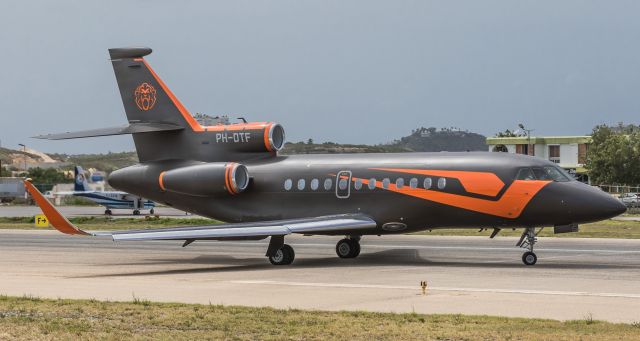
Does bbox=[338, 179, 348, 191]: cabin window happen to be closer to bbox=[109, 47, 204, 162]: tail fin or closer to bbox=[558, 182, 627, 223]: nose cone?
bbox=[109, 47, 204, 162]: tail fin

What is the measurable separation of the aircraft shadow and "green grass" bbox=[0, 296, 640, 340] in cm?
900

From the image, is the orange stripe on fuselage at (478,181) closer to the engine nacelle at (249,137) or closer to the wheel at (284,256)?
the wheel at (284,256)

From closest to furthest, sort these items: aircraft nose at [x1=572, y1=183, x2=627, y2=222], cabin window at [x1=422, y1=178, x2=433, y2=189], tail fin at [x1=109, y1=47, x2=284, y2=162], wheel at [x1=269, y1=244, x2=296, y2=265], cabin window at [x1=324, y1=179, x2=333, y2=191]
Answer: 1. aircraft nose at [x1=572, y1=183, x2=627, y2=222]
2. cabin window at [x1=422, y1=178, x2=433, y2=189]
3. wheel at [x1=269, y1=244, x2=296, y2=265]
4. cabin window at [x1=324, y1=179, x2=333, y2=191]
5. tail fin at [x1=109, y1=47, x2=284, y2=162]

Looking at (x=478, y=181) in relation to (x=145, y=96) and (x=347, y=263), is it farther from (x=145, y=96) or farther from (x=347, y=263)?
(x=145, y=96)

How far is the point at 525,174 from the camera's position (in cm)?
2803

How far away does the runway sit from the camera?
19125 millimetres

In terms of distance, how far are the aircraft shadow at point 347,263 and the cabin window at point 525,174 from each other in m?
2.52

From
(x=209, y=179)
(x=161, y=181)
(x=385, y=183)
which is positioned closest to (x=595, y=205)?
(x=385, y=183)

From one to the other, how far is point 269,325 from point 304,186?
51.3 feet

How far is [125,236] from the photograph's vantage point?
27375mm

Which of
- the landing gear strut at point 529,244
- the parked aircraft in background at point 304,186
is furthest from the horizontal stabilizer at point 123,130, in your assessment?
the landing gear strut at point 529,244

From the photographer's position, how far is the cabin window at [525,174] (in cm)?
2798

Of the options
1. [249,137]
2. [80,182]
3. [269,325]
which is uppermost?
[249,137]

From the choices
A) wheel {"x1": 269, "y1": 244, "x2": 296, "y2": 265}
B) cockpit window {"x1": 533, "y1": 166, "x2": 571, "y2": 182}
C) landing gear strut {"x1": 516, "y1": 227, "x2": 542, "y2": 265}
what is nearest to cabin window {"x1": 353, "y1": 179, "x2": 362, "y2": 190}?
wheel {"x1": 269, "y1": 244, "x2": 296, "y2": 265}
